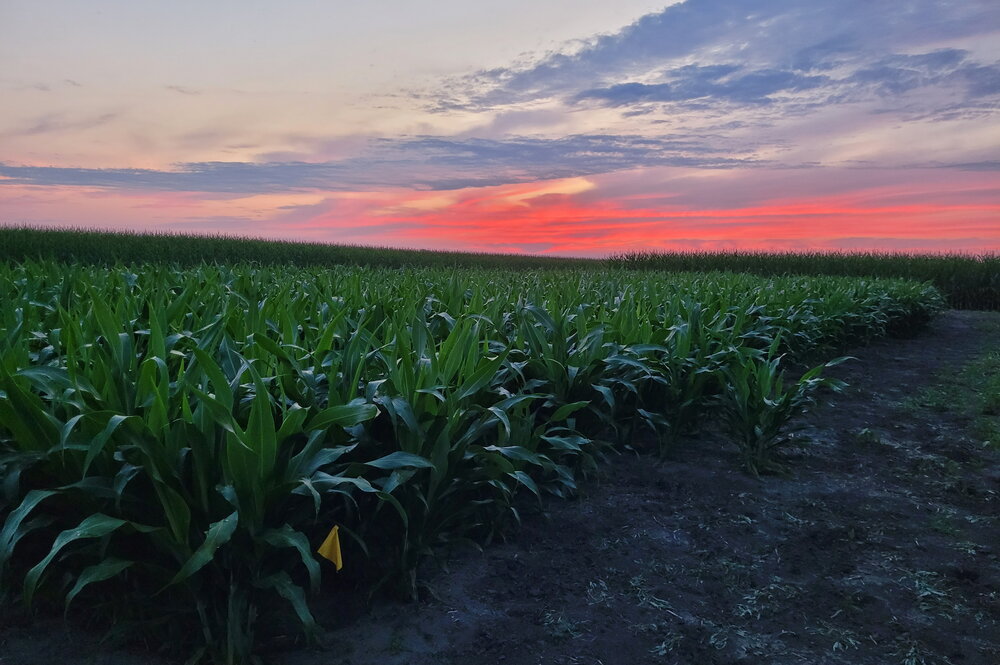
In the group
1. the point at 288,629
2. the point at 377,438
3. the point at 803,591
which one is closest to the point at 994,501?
the point at 803,591

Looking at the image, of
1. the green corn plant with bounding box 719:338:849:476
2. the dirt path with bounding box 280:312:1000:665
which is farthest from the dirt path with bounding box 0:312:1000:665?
the green corn plant with bounding box 719:338:849:476

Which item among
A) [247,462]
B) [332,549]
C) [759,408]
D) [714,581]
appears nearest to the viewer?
[247,462]

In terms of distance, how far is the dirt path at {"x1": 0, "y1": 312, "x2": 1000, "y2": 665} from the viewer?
2244mm

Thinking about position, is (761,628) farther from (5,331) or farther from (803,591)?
(5,331)

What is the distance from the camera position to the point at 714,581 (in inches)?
109

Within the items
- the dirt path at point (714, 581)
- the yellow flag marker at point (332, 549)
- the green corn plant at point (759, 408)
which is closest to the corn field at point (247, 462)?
the yellow flag marker at point (332, 549)

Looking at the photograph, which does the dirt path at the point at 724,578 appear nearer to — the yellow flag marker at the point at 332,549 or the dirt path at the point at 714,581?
the dirt path at the point at 714,581

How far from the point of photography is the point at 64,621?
7.15ft

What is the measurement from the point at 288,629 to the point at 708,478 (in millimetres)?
2338

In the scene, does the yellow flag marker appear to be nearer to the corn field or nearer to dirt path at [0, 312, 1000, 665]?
the corn field

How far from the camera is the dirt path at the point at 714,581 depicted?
7.36ft

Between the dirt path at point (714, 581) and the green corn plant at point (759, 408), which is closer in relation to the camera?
the dirt path at point (714, 581)

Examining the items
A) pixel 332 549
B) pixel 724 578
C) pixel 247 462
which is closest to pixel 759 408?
pixel 724 578

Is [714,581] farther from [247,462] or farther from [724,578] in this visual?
[247,462]
